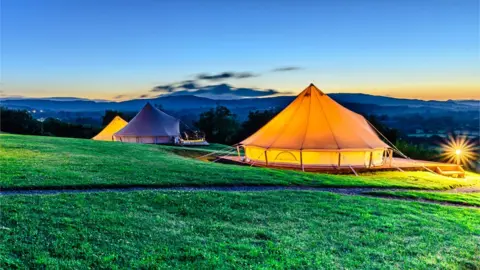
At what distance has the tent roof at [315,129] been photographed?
23.4 metres

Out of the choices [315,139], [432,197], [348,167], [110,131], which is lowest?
[432,197]

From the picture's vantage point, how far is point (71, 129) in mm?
62750

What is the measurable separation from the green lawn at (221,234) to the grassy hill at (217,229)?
0.7 inches

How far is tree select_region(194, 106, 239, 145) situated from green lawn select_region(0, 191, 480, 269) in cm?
5386

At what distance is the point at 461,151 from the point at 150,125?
104 ft

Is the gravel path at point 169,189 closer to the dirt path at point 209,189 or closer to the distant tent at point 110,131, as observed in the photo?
the dirt path at point 209,189

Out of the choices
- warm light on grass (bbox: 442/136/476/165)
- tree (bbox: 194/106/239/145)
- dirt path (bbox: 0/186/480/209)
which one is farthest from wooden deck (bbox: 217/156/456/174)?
tree (bbox: 194/106/239/145)

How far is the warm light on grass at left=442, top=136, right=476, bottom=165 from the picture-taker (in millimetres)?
27866

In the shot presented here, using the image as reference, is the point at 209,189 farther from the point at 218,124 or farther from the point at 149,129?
the point at 218,124

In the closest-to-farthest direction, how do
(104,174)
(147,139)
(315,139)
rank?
(104,174) → (315,139) → (147,139)

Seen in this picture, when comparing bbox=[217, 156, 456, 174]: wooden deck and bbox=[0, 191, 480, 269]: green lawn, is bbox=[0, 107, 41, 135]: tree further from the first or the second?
bbox=[0, 191, 480, 269]: green lawn

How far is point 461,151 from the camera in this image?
27859 millimetres

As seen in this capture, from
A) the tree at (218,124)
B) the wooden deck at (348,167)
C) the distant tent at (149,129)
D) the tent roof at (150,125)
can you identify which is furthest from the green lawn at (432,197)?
the tree at (218,124)

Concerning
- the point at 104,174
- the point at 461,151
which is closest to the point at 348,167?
the point at 461,151
